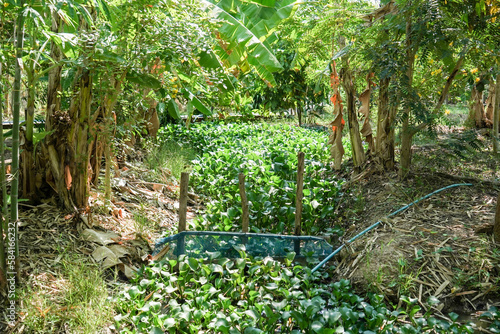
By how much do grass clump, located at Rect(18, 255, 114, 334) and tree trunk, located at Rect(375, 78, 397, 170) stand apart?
336 cm

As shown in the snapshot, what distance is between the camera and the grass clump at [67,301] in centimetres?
261

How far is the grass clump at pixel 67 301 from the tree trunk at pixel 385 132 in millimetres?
3357

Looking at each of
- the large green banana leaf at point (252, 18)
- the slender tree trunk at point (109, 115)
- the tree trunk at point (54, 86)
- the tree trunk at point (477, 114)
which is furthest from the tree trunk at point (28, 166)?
the tree trunk at point (477, 114)

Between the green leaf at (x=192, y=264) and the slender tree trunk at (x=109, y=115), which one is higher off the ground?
the slender tree trunk at (x=109, y=115)

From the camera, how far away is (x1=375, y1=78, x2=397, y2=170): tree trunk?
476 centimetres

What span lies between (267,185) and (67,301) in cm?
236

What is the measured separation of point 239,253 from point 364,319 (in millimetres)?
1221

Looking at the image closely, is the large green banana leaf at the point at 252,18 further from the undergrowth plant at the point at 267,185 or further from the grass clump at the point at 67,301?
the grass clump at the point at 67,301

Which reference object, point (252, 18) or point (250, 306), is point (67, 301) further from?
point (252, 18)

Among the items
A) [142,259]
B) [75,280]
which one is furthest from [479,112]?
[75,280]

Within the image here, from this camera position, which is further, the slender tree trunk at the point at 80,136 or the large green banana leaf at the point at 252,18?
the large green banana leaf at the point at 252,18

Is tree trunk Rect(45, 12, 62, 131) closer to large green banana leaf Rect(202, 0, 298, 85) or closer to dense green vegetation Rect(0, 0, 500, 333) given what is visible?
dense green vegetation Rect(0, 0, 500, 333)

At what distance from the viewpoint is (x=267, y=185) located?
15.0 ft

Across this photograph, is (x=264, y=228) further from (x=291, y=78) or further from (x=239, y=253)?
(x=291, y=78)
